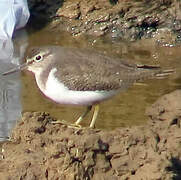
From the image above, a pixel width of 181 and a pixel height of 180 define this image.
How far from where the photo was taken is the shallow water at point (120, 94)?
27.8 feet

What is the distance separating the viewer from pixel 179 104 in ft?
20.0

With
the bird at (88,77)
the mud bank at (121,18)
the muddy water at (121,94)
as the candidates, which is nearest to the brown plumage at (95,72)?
the bird at (88,77)

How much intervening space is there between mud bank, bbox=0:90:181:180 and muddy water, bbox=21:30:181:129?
80.2 inches

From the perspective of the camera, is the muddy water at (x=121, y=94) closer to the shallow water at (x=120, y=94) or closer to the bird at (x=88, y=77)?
the shallow water at (x=120, y=94)

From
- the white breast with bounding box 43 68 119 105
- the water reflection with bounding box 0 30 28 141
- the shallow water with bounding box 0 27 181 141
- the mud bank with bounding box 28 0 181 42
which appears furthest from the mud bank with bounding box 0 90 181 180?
the mud bank with bounding box 28 0 181 42

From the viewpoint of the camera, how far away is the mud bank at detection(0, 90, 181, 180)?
5461 mm

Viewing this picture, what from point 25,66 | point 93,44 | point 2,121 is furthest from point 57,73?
point 93,44

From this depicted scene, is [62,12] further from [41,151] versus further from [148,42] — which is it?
[41,151]

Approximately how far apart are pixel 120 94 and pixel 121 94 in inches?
1.3

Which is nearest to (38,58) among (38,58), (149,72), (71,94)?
(38,58)

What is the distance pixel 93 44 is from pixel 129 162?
6.28 metres

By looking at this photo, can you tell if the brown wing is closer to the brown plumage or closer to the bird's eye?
the brown plumage

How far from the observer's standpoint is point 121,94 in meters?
9.27

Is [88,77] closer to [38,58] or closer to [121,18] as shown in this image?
[38,58]
